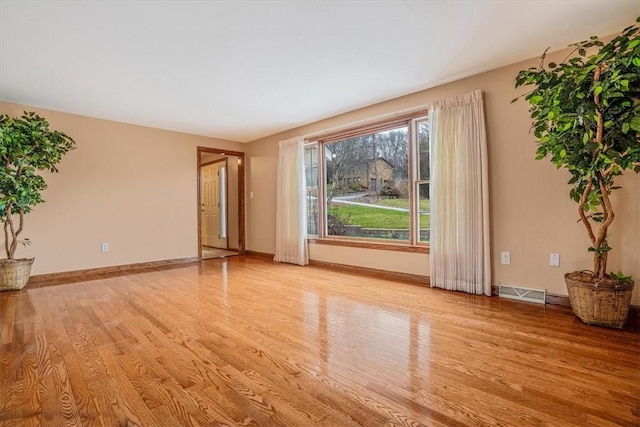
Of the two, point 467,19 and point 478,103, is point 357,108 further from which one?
point 467,19

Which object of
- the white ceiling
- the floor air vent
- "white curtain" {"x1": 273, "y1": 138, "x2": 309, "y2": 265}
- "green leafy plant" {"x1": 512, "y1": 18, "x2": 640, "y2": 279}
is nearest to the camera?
"green leafy plant" {"x1": 512, "y1": 18, "x2": 640, "y2": 279}

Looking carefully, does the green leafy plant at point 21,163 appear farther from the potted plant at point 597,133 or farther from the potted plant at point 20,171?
the potted plant at point 597,133

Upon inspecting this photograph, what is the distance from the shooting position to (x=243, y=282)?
3.97 metres

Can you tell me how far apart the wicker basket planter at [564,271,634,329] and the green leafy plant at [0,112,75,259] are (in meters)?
5.62

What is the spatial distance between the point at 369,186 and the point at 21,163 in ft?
14.0

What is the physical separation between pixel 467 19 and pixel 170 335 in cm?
322

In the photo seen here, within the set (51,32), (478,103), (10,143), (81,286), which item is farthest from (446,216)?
(10,143)

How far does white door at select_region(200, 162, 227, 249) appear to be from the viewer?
7145 millimetres

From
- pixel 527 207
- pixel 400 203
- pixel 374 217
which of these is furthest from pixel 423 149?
pixel 527 207

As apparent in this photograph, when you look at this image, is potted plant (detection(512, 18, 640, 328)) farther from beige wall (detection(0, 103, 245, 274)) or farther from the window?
beige wall (detection(0, 103, 245, 274))

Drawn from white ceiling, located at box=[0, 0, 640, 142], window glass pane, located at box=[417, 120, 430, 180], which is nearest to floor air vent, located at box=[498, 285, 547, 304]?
window glass pane, located at box=[417, 120, 430, 180]

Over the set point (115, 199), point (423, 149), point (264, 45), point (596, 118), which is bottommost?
point (115, 199)

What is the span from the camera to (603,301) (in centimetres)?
231

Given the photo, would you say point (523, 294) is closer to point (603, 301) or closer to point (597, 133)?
point (603, 301)
